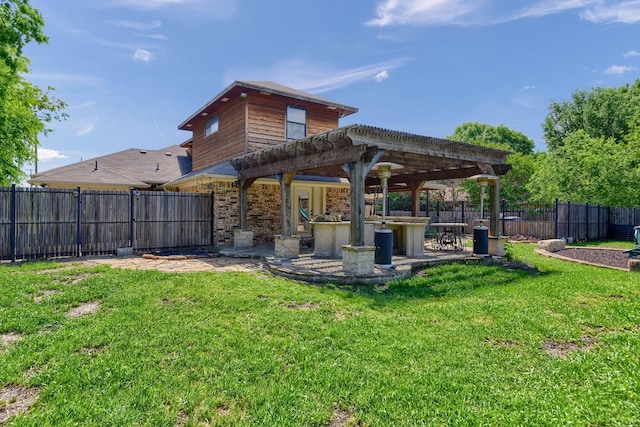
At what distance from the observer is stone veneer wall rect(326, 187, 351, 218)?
47.5 feet

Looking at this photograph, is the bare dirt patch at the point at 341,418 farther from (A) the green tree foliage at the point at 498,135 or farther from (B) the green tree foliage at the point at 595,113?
(A) the green tree foliage at the point at 498,135

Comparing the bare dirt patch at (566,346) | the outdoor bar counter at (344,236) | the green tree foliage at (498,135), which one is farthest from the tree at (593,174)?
the green tree foliage at (498,135)

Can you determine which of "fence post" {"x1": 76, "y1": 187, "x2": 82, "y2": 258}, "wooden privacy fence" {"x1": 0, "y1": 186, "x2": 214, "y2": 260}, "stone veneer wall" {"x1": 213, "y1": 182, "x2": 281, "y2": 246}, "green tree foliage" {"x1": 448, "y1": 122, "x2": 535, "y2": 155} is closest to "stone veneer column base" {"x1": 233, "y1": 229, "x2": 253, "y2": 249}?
"stone veneer wall" {"x1": 213, "y1": 182, "x2": 281, "y2": 246}

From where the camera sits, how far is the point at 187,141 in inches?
757

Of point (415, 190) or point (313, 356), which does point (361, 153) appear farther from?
point (415, 190)

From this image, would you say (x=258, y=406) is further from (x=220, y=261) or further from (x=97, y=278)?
(x=220, y=261)

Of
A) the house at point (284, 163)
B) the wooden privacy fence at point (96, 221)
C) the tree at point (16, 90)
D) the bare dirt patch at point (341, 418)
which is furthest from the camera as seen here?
the tree at point (16, 90)

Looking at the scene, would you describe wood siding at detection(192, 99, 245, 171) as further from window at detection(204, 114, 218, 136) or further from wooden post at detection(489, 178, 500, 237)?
wooden post at detection(489, 178, 500, 237)

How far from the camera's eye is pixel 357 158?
6.96m

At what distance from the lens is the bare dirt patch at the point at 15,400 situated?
103 inches

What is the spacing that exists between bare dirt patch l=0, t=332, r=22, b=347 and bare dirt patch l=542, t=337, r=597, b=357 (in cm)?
592

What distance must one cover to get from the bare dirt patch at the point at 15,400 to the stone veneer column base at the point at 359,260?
5097 mm

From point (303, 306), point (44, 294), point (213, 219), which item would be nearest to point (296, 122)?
point (213, 219)

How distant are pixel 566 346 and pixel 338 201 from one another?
11186 millimetres
